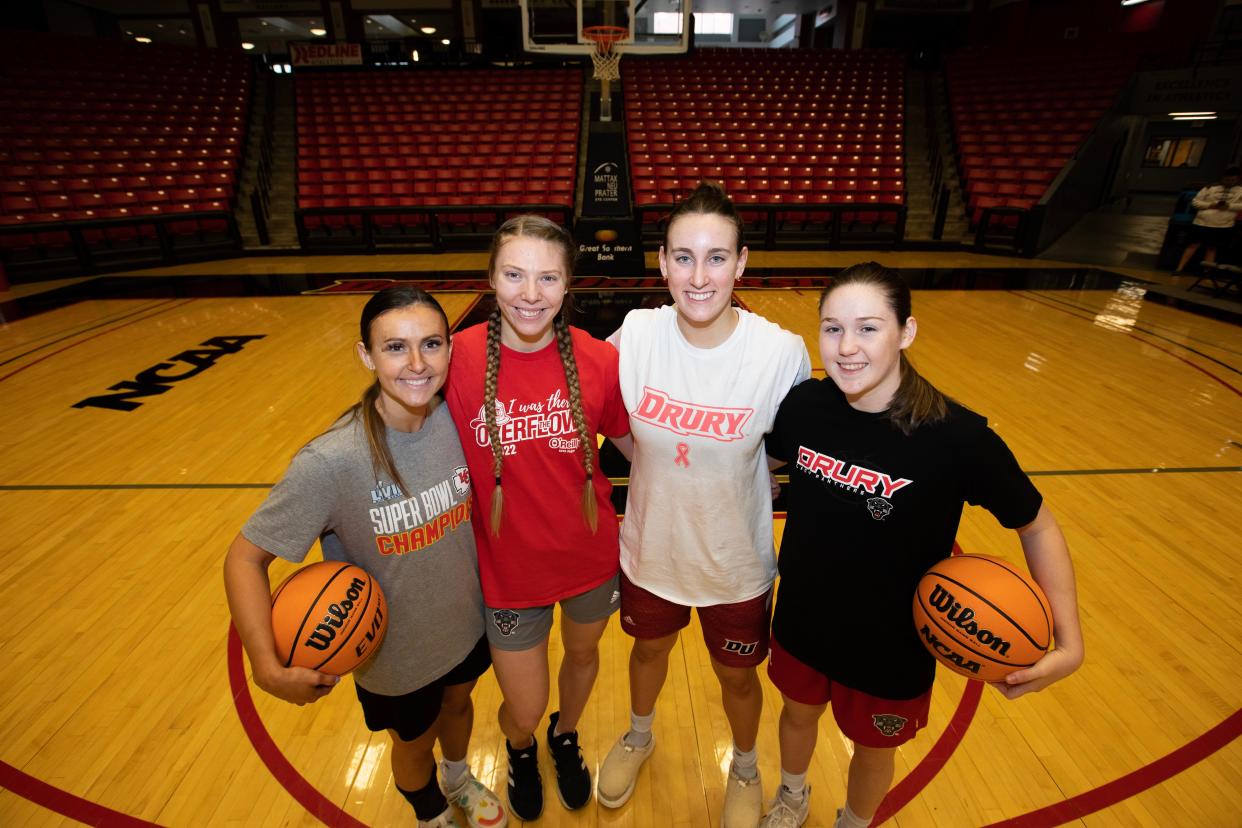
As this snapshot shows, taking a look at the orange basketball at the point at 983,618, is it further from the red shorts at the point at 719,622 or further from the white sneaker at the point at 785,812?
the white sneaker at the point at 785,812

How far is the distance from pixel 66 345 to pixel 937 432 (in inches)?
302

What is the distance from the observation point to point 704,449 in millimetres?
1378

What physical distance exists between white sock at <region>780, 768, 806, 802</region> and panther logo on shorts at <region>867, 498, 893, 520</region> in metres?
0.90

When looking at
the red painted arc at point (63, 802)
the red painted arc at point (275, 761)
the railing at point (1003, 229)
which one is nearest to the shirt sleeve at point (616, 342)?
the red painted arc at point (275, 761)

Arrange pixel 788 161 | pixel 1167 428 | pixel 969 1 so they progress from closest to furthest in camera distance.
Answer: pixel 1167 428
pixel 788 161
pixel 969 1

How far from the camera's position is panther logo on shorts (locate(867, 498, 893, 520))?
1217 millimetres

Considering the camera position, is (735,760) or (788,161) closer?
(735,760)

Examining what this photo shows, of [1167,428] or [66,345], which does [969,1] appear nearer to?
[1167,428]

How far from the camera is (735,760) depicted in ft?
5.60

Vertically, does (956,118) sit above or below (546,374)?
above

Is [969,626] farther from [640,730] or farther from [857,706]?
[640,730]

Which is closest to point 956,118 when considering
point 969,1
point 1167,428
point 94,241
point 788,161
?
point 788,161

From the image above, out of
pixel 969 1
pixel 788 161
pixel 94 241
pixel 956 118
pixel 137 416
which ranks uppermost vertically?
pixel 969 1

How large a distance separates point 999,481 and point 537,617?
110 centimetres
